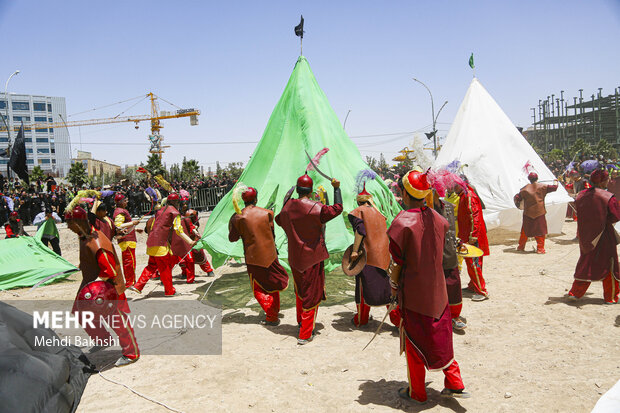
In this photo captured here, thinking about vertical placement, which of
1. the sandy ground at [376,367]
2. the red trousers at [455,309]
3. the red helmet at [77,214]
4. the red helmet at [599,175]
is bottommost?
the sandy ground at [376,367]

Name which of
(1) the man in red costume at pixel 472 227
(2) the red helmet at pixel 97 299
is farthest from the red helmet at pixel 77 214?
(1) the man in red costume at pixel 472 227

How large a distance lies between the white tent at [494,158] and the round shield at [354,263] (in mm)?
6788

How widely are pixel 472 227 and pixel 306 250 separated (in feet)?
8.21

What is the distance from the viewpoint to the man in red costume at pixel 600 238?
531 cm

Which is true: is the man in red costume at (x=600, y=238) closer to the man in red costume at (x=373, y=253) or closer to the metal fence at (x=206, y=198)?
the man in red costume at (x=373, y=253)

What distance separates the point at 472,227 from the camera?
583 cm

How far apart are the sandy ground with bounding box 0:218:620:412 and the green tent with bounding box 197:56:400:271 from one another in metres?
1.32

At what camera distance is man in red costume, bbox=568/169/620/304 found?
17.4ft

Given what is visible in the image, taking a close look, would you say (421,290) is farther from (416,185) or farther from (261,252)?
(261,252)

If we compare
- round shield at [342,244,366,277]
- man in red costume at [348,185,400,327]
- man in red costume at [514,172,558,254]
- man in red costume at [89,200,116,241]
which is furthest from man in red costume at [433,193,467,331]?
man in red costume at [514,172,558,254]

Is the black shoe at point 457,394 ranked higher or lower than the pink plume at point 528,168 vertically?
lower

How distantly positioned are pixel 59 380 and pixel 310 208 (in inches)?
110

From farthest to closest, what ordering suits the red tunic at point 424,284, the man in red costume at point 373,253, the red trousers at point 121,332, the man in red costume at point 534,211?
the man in red costume at point 534,211 < the man in red costume at point 373,253 < the red trousers at point 121,332 < the red tunic at point 424,284

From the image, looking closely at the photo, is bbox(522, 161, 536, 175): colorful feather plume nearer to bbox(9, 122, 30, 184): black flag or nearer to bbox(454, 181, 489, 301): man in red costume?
bbox(454, 181, 489, 301): man in red costume
